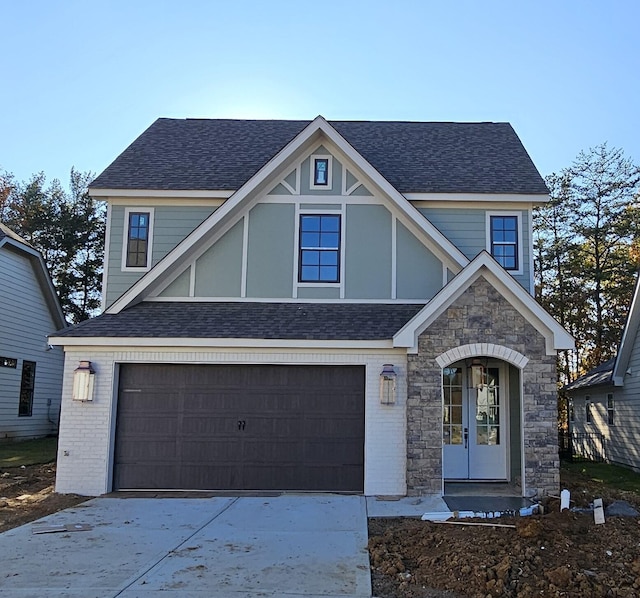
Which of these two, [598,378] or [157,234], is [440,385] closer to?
[157,234]

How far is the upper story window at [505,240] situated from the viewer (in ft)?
45.0

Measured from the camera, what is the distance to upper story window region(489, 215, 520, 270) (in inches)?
540

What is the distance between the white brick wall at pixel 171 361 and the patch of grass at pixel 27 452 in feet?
13.9

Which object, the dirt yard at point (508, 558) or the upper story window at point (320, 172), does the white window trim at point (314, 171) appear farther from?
the dirt yard at point (508, 558)

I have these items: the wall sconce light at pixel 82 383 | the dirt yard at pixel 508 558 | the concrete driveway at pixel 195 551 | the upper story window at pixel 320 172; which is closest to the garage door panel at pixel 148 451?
the wall sconce light at pixel 82 383

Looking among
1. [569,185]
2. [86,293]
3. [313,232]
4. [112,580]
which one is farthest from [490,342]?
[86,293]

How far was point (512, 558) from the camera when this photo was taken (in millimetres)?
6195

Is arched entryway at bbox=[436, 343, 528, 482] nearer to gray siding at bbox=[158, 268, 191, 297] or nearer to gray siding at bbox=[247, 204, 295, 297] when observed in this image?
gray siding at bbox=[247, 204, 295, 297]

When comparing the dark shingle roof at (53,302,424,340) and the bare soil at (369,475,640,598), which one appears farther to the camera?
the dark shingle roof at (53,302,424,340)

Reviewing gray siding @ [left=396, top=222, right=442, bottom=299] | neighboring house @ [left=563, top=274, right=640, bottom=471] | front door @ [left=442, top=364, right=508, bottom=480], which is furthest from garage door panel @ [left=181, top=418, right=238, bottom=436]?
neighboring house @ [left=563, top=274, right=640, bottom=471]

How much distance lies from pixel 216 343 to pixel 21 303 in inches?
421

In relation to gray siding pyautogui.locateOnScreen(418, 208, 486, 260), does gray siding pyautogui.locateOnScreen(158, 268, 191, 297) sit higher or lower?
lower

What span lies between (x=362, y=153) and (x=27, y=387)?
12695mm

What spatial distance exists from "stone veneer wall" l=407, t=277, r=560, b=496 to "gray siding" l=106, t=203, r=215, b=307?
6.18 m
